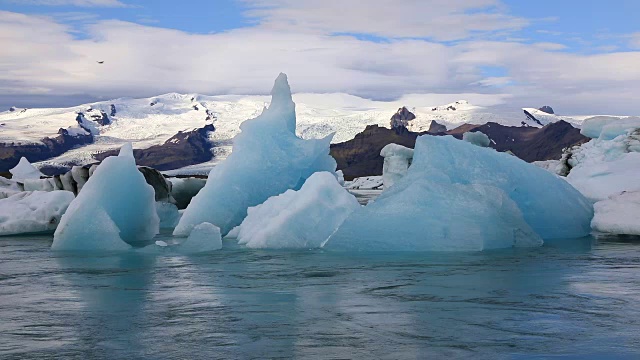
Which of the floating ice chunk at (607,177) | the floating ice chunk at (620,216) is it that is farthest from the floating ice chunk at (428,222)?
the floating ice chunk at (607,177)

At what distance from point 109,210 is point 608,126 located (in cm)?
2319

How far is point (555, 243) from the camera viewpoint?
45.9 ft

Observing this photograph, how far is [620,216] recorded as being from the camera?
50.4ft

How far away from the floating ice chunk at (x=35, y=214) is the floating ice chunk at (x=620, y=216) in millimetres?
12006

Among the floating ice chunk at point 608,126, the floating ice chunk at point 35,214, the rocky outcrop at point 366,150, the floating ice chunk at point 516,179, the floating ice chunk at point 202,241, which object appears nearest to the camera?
the floating ice chunk at point 202,241

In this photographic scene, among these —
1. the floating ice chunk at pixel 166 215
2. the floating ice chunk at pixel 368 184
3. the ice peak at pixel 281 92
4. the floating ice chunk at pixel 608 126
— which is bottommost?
the floating ice chunk at pixel 368 184

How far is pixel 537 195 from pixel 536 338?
370 inches

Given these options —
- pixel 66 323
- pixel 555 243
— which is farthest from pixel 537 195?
pixel 66 323

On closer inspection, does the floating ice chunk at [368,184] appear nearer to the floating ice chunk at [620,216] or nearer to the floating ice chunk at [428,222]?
the floating ice chunk at [620,216]

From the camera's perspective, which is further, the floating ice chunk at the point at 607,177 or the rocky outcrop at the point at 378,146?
the rocky outcrop at the point at 378,146

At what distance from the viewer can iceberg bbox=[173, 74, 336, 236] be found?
54.3ft

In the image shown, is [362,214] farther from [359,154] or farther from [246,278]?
[359,154]

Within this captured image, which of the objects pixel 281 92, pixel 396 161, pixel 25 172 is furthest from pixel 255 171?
pixel 396 161

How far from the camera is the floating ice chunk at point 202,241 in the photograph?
519 inches
